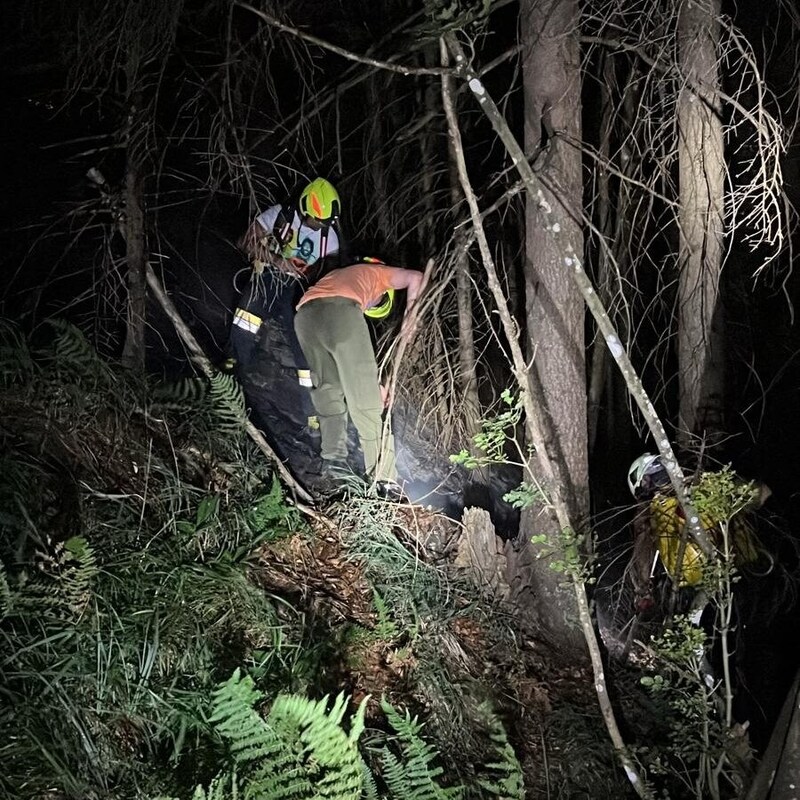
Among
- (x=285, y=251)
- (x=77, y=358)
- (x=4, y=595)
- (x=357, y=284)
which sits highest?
(x=285, y=251)

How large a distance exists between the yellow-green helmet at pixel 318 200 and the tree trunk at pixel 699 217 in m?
2.64

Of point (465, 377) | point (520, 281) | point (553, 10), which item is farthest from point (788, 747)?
point (520, 281)

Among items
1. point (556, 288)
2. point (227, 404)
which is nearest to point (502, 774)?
point (556, 288)

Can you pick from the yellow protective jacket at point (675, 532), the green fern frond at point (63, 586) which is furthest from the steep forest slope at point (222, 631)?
the yellow protective jacket at point (675, 532)

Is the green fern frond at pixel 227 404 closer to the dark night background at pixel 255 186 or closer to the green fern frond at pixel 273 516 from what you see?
the green fern frond at pixel 273 516

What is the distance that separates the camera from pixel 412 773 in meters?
3.27

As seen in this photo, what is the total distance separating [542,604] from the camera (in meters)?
4.75

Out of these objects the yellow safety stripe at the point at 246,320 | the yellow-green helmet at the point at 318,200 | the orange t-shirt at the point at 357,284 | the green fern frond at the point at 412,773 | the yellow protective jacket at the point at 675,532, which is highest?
the yellow-green helmet at the point at 318,200

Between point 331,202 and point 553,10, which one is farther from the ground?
point 553,10

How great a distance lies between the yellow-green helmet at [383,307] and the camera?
6.00m

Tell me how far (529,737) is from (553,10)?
158 inches

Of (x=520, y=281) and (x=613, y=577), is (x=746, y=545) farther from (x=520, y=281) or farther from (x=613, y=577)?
(x=520, y=281)

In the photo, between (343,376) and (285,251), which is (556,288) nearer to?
(343,376)

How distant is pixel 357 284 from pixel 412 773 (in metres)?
3.54
